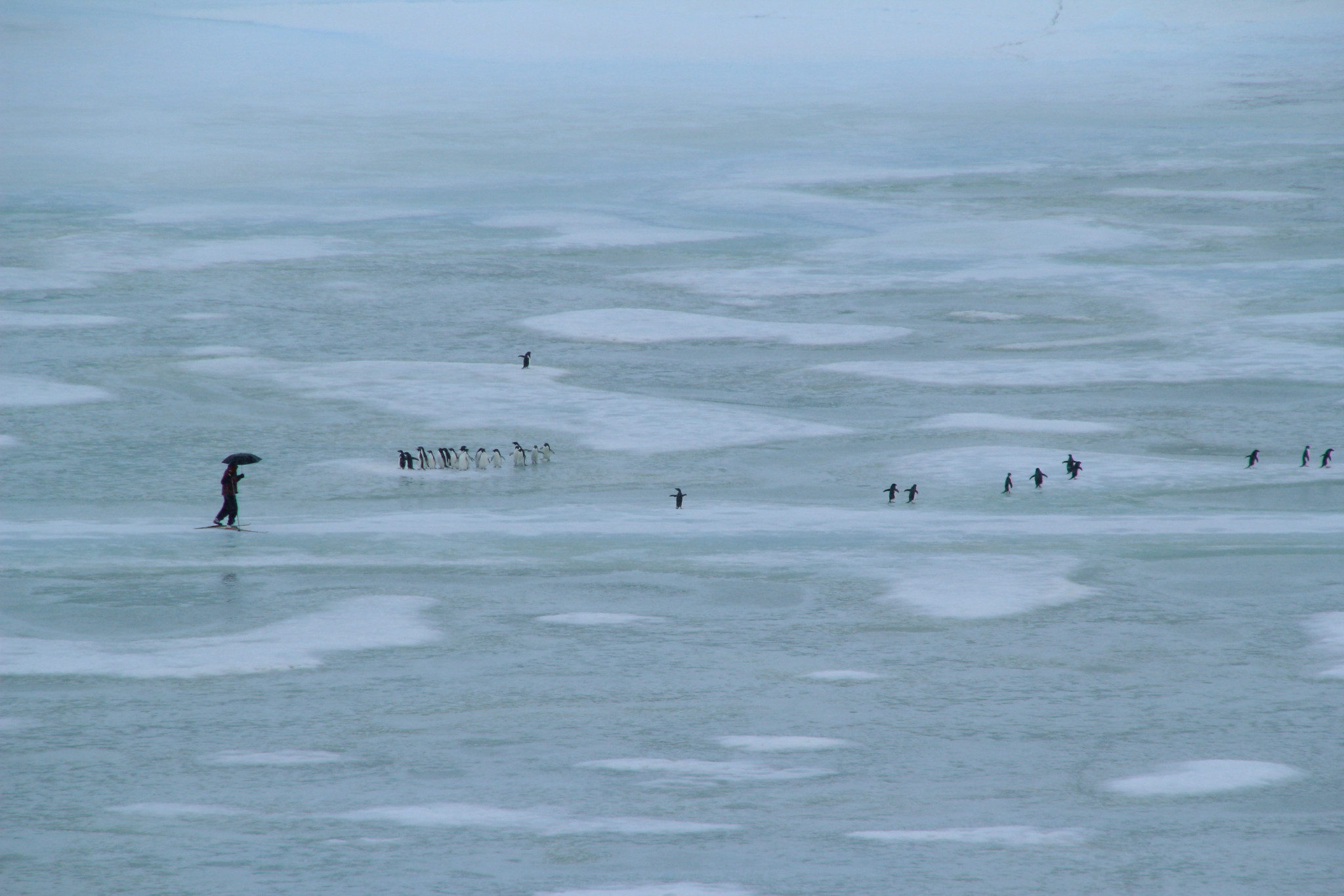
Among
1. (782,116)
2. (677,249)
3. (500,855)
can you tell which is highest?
(782,116)

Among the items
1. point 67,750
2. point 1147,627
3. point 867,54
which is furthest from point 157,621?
point 867,54

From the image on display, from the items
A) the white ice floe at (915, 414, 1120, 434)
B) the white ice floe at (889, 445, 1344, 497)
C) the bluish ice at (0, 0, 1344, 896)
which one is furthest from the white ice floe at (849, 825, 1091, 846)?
the white ice floe at (915, 414, 1120, 434)

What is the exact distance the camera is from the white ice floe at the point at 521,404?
13.2 m

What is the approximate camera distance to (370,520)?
35.2ft

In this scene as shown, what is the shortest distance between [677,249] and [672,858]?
56.2 feet

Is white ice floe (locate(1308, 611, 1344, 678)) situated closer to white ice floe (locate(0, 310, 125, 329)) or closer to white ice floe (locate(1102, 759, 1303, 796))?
white ice floe (locate(1102, 759, 1303, 796))

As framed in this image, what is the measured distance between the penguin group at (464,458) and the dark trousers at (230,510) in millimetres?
1813

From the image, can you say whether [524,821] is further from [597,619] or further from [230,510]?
[230,510]

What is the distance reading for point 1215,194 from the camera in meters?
26.1

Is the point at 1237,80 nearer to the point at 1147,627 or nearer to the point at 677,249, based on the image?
the point at 677,249

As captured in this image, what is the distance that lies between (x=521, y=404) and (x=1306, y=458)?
5675 mm

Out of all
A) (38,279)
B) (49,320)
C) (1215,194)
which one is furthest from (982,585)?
(1215,194)

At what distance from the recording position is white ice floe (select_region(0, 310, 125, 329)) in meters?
17.0

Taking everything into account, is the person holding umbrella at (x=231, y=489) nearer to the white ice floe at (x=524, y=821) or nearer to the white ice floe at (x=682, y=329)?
the white ice floe at (x=524, y=821)
